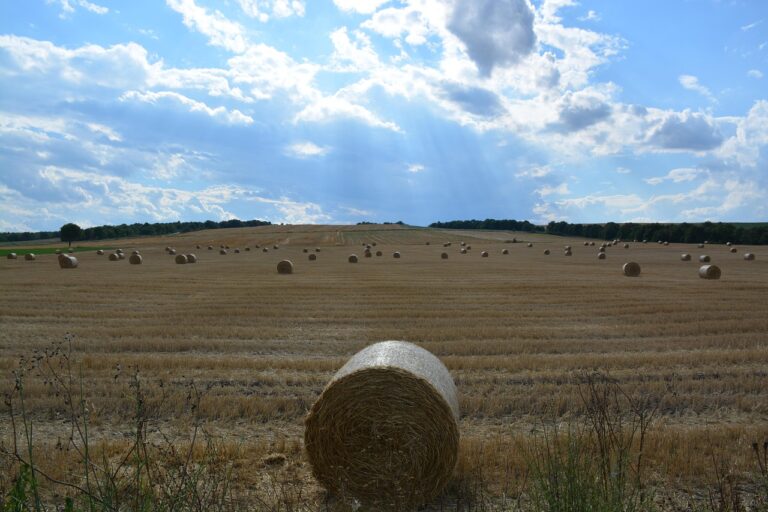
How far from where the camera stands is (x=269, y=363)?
10578mm

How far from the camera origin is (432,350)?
38.3 ft

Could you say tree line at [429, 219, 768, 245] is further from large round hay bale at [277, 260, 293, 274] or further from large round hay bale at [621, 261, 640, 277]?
large round hay bale at [277, 260, 293, 274]

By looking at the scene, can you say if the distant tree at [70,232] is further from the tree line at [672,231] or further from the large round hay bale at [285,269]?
the tree line at [672,231]

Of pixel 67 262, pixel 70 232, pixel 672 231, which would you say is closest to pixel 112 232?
pixel 70 232

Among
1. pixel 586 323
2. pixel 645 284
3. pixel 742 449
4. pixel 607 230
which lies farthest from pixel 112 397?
pixel 607 230

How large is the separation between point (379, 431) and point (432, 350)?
5.82m

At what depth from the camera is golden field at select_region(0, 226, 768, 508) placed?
698cm

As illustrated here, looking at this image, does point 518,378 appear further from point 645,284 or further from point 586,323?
point 645,284

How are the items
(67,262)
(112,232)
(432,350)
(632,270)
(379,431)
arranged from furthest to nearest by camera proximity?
1. (112,232)
2. (67,262)
3. (632,270)
4. (432,350)
5. (379,431)

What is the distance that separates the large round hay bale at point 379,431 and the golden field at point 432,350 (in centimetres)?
45

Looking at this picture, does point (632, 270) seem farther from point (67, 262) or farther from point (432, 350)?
point (67, 262)

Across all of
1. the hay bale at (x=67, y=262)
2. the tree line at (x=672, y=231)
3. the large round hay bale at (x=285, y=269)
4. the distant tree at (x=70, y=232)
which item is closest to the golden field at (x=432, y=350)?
the large round hay bale at (x=285, y=269)

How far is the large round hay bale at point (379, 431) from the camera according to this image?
5734mm

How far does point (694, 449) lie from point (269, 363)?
23.6 feet
